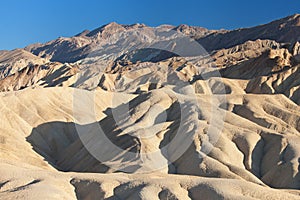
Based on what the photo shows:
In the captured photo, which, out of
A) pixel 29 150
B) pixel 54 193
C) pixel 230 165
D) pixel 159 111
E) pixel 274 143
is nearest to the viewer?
pixel 54 193

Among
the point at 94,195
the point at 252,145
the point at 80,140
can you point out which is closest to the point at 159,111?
the point at 80,140

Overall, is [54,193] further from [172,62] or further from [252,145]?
[172,62]

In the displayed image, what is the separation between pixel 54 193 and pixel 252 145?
83.6 ft

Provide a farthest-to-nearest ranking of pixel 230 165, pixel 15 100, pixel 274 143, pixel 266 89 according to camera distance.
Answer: pixel 266 89, pixel 15 100, pixel 274 143, pixel 230 165

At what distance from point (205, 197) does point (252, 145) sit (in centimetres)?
2000

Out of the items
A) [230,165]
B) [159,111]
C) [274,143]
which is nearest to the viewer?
[230,165]

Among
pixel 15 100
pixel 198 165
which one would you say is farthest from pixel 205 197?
pixel 15 100

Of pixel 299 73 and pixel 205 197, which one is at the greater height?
pixel 299 73

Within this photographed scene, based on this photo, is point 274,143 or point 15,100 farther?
point 15,100

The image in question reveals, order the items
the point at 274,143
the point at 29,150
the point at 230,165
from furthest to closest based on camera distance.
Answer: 1. the point at 29,150
2. the point at 274,143
3. the point at 230,165

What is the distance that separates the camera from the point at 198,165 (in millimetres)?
44938

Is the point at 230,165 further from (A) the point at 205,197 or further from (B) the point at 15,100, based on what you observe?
(B) the point at 15,100

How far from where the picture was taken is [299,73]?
83.7 meters

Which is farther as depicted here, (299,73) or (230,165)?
(299,73)
